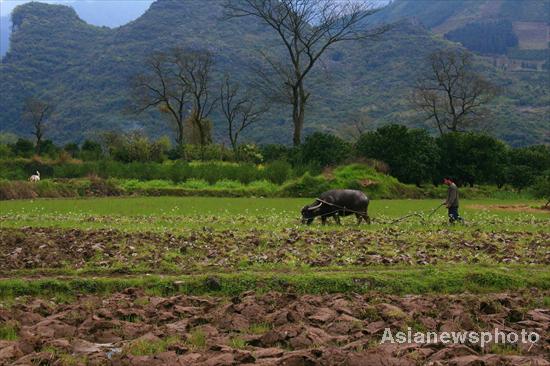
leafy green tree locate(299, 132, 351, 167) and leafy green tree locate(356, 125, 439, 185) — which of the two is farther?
leafy green tree locate(299, 132, 351, 167)

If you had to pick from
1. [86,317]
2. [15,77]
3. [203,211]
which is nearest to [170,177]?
[203,211]

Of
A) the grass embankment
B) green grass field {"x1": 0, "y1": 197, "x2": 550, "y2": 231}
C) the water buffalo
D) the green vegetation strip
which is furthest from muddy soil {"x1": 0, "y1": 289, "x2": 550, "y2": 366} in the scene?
the grass embankment

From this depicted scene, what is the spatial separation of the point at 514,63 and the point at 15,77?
11989 cm

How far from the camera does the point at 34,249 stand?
49.4ft

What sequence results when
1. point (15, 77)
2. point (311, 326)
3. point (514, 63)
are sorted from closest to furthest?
1. point (311, 326)
2. point (15, 77)
3. point (514, 63)

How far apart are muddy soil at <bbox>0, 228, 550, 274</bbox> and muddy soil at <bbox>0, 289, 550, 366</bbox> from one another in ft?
9.74

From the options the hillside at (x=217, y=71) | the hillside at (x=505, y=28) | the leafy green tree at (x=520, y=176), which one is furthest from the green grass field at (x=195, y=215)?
the hillside at (x=505, y=28)

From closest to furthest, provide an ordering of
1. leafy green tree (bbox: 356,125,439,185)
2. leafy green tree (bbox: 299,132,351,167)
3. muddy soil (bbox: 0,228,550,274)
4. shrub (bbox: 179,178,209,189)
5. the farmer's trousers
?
muddy soil (bbox: 0,228,550,274) → the farmer's trousers → shrub (bbox: 179,178,209,189) → leafy green tree (bbox: 356,125,439,185) → leafy green tree (bbox: 299,132,351,167)

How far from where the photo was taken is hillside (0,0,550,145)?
116 metres

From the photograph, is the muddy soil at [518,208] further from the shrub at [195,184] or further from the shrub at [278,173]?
the shrub at [195,184]

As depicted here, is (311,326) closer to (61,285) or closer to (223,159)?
(61,285)

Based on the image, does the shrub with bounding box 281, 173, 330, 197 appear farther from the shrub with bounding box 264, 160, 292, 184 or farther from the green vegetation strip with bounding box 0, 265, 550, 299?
the green vegetation strip with bounding box 0, 265, 550, 299

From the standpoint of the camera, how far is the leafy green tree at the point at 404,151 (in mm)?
45766

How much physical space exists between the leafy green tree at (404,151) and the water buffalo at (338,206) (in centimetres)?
2324
